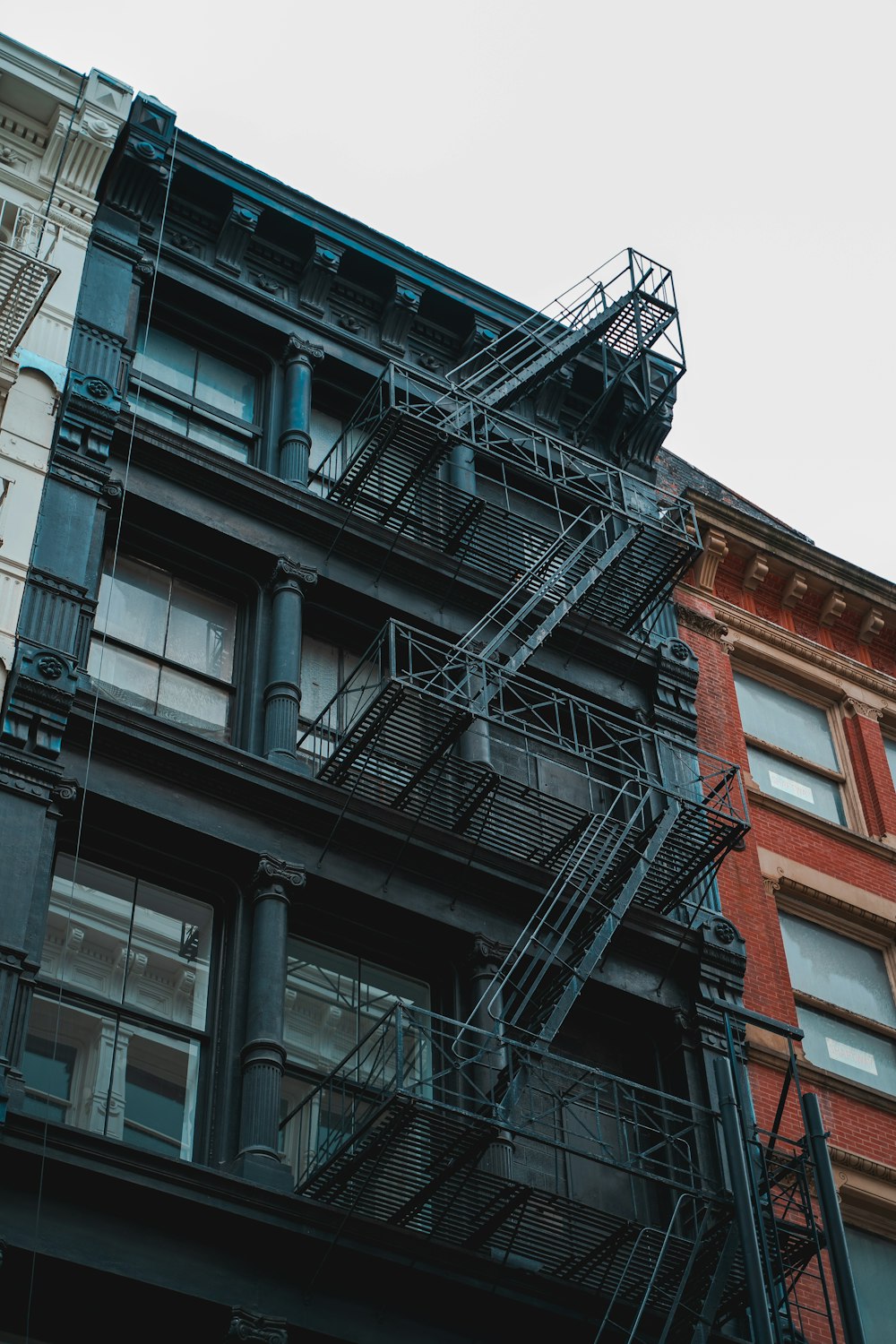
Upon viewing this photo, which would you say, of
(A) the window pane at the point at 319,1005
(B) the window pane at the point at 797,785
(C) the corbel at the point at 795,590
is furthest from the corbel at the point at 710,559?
(A) the window pane at the point at 319,1005

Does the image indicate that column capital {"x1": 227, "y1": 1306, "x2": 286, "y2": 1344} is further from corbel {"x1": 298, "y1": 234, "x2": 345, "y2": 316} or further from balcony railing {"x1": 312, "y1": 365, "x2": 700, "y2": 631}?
corbel {"x1": 298, "y1": 234, "x2": 345, "y2": 316}

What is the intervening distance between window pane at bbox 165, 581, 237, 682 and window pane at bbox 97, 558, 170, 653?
0.40ft

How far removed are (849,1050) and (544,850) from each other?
191 inches

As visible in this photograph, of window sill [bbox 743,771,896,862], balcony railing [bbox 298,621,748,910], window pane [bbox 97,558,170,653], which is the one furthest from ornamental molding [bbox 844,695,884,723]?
window pane [bbox 97,558,170,653]

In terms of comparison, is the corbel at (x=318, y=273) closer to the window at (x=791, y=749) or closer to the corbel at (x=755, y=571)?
the corbel at (x=755, y=571)

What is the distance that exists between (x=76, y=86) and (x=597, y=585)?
8.56m

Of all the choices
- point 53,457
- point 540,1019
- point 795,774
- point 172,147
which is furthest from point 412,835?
point 172,147

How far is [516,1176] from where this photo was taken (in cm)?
1745

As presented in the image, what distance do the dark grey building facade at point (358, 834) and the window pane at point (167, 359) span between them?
0.06 m

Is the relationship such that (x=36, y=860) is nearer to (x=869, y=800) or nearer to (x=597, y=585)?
(x=597, y=585)

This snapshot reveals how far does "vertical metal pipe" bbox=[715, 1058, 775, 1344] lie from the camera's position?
1459 cm

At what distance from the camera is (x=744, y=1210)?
15.6 metres

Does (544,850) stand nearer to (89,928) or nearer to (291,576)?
(291,576)

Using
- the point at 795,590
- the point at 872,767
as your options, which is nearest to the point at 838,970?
the point at 872,767
